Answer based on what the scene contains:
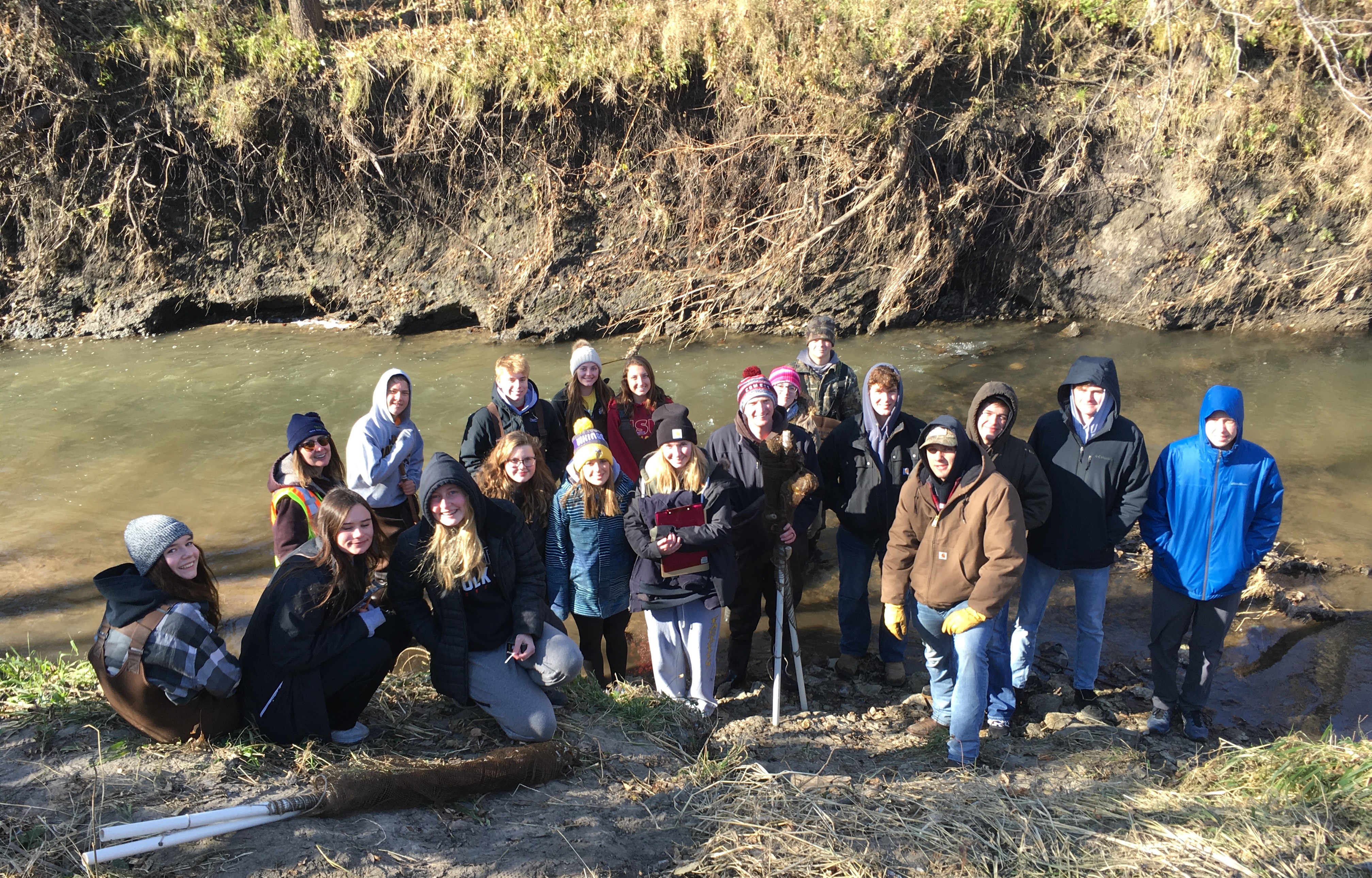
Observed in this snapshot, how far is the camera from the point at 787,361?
11.1 m

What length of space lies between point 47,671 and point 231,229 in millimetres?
10584

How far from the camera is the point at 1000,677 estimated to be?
186 inches

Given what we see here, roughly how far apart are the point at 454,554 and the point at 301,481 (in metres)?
1.32

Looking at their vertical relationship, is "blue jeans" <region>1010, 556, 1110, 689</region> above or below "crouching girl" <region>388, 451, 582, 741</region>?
below

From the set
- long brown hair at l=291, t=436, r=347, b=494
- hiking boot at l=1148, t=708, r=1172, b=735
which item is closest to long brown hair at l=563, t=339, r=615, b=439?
long brown hair at l=291, t=436, r=347, b=494

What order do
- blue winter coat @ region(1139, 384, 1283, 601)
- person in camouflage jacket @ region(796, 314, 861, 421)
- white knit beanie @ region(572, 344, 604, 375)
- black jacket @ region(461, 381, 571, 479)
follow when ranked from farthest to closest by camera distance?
1. person in camouflage jacket @ region(796, 314, 861, 421)
2. white knit beanie @ region(572, 344, 604, 375)
3. black jacket @ region(461, 381, 571, 479)
4. blue winter coat @ region(1139, 384, 1283, 601)

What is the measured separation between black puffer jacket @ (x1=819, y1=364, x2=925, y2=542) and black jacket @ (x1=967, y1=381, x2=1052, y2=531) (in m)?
0.49

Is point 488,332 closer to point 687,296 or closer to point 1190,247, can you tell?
point 687,296

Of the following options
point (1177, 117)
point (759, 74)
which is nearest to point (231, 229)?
point (759, 74)

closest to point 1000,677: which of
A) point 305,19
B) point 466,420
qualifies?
point 466,420

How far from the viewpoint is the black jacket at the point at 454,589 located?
12.6 feet

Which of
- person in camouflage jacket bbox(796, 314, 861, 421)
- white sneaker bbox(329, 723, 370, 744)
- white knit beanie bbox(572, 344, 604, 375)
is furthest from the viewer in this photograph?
person in camouflage jacket bbox(796, 314, 861, 421)

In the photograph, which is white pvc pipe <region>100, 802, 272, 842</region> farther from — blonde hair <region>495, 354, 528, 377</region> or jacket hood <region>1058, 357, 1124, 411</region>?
jacket hood <region>1058, 357, 1124, 411</region>

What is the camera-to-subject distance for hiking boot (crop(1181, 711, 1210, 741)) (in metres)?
4.54
